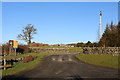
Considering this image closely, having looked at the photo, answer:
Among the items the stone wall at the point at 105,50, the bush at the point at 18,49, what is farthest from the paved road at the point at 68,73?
the bush at the point at 18,49

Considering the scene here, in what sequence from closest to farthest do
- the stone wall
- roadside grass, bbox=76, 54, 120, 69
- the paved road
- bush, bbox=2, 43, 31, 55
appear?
the paved road < roadside grass, bbox=76, 54, 120, 69 < the stone wall < bush, bbox=2, 43, 31, 55

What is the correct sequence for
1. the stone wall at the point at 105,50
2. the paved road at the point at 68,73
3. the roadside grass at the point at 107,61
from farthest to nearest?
the stone wall at the point at 105,50 → the roadside grass at the point at 107,61 → the paved road at the point at 68,73

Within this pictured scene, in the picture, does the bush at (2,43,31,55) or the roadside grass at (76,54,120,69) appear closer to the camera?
the roadside grass at (76,54,120,69)

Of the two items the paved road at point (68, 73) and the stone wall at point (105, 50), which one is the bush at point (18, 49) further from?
the paved road at point (68, 73)

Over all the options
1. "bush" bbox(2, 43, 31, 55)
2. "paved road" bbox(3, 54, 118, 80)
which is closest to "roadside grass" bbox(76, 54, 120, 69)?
"paved road" bbox(3, 54, 118, 80)

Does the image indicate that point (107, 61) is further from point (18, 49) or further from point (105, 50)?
point (18, 49)

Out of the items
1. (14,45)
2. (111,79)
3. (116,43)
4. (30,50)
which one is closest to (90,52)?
(116,43)

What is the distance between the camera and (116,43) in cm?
3759

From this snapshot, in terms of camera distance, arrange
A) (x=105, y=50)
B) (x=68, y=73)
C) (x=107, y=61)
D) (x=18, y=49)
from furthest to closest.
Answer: (x=18, y=49)
(x=105, y=50)
(x=107, y=61)
(x=68, y=73)

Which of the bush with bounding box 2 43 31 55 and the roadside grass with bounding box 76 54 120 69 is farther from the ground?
the bush with bounding box 2 43 31 55

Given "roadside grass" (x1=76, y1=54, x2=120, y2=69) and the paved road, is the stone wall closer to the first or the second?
"roadside grass" (x1=76, y1=54, x2=120, y2=69)

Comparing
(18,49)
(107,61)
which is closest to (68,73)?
(107,61)

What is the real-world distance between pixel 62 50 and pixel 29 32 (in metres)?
21.0

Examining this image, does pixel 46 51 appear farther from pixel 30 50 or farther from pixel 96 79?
→ pixel 96 79
